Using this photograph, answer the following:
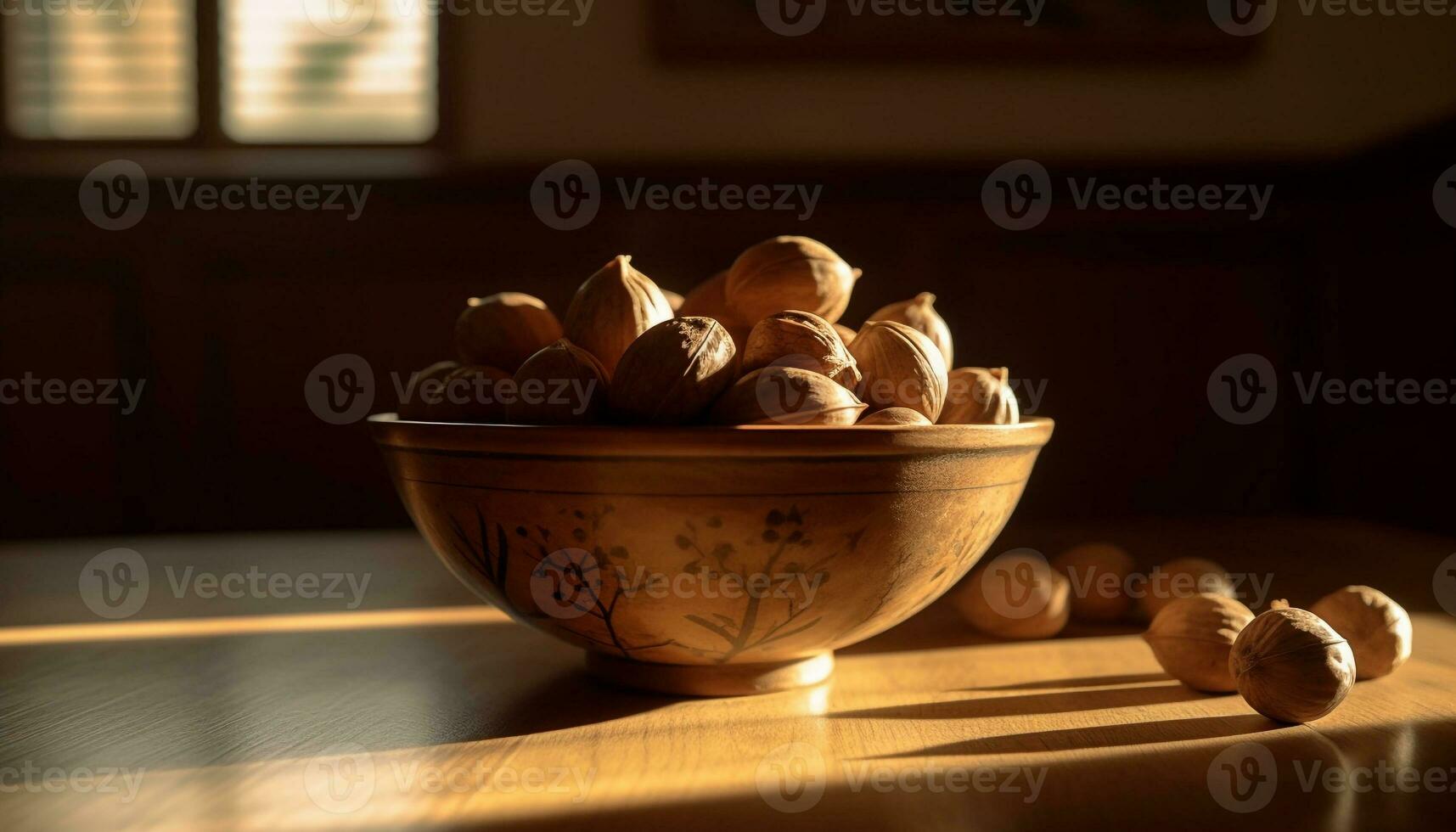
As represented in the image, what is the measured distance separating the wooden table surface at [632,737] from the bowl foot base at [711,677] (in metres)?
0.01

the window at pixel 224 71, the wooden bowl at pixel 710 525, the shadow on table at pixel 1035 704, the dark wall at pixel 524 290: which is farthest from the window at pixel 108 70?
the shadow on table at pixel 1035 704

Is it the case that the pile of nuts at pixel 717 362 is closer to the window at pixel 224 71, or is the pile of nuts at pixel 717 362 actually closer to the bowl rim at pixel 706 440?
the bowl rim at pixel 706 440

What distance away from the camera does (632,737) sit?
22.5 inches

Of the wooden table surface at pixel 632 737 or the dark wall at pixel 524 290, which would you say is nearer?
the wooden table surface at pixel 632 737

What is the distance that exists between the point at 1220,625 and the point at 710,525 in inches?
12.3

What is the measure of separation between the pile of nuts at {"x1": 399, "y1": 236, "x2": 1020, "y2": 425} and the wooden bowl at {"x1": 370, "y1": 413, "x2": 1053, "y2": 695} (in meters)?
0.04

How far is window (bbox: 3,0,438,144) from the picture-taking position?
2084 mm

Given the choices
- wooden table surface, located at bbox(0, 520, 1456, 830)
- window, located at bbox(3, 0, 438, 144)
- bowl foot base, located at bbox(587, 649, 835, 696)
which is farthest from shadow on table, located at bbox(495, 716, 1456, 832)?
window, located at bbox(3, 0, 438, 144)

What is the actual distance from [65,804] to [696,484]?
30 centimetres

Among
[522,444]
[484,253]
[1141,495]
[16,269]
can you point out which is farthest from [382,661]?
[16,269]

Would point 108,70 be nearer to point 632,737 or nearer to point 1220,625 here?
point 632,737

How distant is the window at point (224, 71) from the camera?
208 cm

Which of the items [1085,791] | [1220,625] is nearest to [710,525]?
[1085,791]

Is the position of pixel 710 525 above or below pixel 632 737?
above
